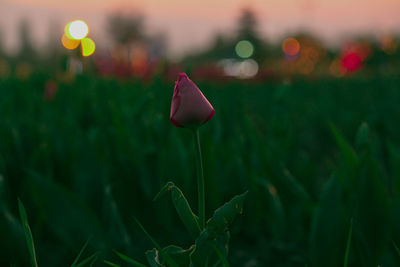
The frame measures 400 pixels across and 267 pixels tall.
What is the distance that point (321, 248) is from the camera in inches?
24.7

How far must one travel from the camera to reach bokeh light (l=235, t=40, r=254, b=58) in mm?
31378

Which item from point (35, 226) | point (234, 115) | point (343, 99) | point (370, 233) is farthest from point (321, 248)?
point (343, 99)

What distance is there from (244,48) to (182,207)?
34519mm

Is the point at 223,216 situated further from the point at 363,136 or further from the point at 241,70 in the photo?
the point at 241,70

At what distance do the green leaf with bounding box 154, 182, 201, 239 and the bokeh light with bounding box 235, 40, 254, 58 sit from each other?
31116 millimetres

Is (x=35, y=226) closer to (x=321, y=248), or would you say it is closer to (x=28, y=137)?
(x=28, y=137)

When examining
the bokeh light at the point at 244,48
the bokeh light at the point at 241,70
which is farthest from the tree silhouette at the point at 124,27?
the bokeh light at the point at 241,70

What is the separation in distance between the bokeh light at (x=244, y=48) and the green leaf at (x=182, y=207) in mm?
31116

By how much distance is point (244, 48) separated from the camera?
112 ft

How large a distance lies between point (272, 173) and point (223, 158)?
160 millimetres

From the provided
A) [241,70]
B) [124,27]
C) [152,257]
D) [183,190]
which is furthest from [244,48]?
[152,257]

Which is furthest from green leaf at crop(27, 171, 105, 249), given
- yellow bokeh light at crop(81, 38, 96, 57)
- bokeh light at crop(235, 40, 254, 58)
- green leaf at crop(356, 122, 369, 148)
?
bokeh light at crop(235, 40, 254, 58)

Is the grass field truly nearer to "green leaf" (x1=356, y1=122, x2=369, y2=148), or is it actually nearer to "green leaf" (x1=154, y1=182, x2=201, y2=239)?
"green leaf" (x1=356, y1=122, x2=369, y2=148)

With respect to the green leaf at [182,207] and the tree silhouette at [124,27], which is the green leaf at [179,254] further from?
the tree silhouette at [124,27]
